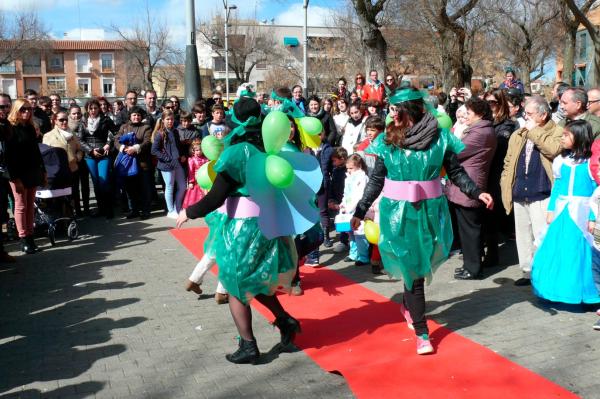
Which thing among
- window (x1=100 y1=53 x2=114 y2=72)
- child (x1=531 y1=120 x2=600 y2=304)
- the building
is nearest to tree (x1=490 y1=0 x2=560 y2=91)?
child (x1=531 y1=120 x2=600 y2=304)

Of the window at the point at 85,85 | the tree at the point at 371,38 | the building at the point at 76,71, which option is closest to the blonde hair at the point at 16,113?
the tree at the point at 371,38

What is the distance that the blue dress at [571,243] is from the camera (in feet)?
17.7

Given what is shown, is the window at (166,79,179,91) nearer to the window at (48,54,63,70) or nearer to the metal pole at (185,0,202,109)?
the window at (48,54,63,70)

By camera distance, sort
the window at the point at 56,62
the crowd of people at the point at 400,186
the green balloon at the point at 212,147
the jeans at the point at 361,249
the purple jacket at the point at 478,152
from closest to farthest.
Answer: the crowd of people at the point at 400,186 → the green balloon at the point at 212,147 → the purple jacket at the point at 478,152 → the jeans at the point at 361,249 → the window at the point at 56,62

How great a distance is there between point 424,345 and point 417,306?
29 centimetres

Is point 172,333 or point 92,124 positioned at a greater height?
point 92,124

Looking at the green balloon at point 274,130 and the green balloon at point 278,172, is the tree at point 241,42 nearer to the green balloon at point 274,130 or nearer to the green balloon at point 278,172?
the green balloon at point 274,130

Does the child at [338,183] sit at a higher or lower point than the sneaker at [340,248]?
higher

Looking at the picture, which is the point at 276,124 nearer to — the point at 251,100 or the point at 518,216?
the point at 251,100

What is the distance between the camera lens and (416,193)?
4.66 metres

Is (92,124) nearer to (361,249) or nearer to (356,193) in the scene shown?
(356,193)

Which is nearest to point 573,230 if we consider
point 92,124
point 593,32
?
point 92,124

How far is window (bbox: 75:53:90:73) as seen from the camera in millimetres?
81312

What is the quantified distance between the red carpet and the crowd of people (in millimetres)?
235
